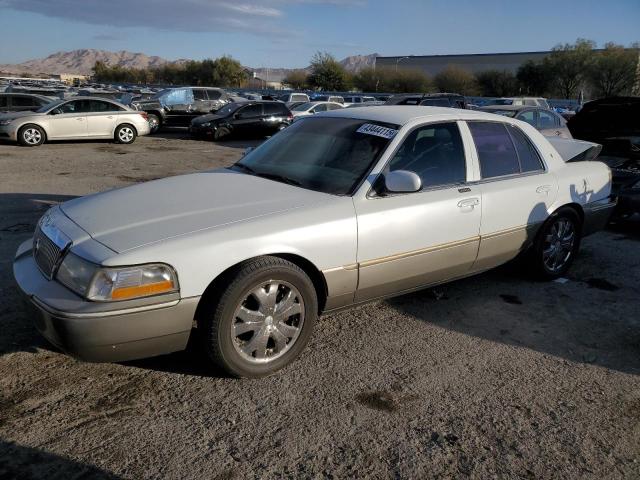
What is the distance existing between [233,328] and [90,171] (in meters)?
9.16

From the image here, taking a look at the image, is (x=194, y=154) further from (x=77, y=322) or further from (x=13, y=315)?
(x=77, y=322)

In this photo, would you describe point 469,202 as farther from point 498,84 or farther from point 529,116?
point 498,84

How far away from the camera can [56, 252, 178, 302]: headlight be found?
2.83 m

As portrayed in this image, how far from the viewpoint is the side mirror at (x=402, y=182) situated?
11.8 ft

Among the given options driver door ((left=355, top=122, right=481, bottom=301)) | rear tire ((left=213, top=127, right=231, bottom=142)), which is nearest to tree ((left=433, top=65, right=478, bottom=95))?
rear tire ((left=213, top=127, right=231, bottom=142))

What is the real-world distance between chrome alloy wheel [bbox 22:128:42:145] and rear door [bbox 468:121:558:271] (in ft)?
46.1

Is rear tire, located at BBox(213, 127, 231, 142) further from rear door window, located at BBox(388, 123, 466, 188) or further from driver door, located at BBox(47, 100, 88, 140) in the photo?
rear door window, located at BBox(388, 123, 466, 188)

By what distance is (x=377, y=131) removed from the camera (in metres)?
4.02

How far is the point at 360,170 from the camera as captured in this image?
12.5 ft

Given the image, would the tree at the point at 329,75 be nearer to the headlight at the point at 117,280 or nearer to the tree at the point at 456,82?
the tree at the point at 456,82

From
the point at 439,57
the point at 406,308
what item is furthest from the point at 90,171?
the point at 439,57

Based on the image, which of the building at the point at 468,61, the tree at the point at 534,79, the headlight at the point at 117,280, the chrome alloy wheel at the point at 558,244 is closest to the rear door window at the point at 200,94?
the chrome alloy wheel at the point at 558,244

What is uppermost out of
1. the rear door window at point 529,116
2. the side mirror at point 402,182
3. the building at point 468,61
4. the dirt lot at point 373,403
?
the building at point 468,61

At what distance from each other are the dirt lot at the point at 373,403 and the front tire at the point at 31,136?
11.9 metres
